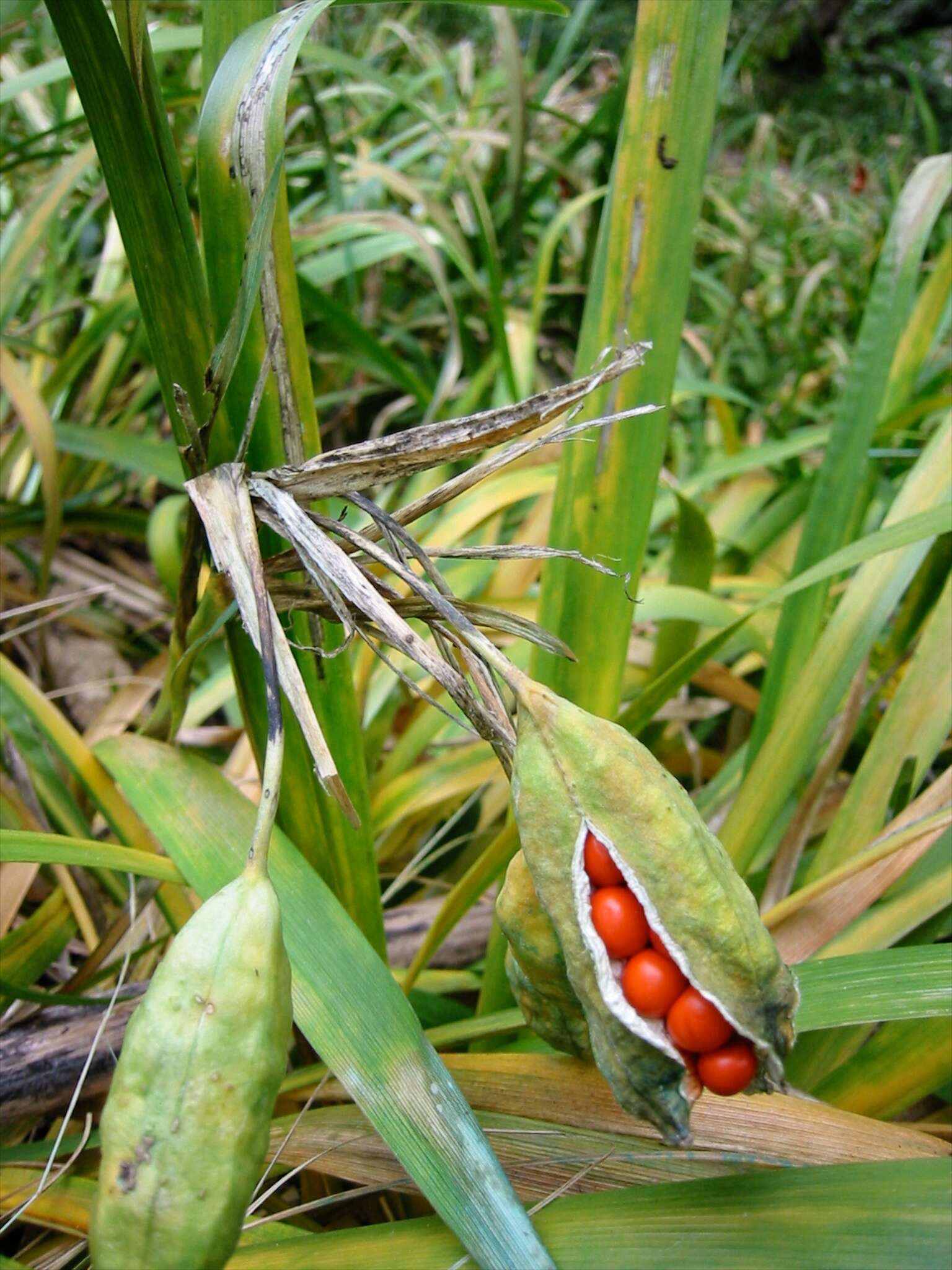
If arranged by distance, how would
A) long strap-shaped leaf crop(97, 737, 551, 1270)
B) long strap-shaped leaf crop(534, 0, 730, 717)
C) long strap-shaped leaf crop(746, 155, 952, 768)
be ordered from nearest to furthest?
long strap-shaped leaf crop(97, 737, 551, 1270)
long strap-shaped leaf crop(534, 0, 730, 717)
long strap-shaped leaf crop(746, 155, 952, 768)

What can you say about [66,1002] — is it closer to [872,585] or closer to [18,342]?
[872,585]

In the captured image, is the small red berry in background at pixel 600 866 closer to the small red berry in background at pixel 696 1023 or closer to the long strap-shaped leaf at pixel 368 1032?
the small red berry in background at pixel 696 1023

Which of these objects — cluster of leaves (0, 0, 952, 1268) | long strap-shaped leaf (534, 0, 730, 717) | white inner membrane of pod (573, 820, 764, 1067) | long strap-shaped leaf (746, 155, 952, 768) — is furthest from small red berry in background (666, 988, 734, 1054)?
long strap-shaped leaf (746, 155, 952, 768)

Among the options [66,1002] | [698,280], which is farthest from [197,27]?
[698,280]

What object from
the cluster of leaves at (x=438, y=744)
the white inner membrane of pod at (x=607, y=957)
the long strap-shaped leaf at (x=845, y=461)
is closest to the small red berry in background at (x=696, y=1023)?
the white inner membrane of pod at (x=607, y=957)

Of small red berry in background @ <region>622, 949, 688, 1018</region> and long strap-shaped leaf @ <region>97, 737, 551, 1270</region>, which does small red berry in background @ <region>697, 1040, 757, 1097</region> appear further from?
long strap-shaped leaf @ <region>97, 737, 551, 1270</region>

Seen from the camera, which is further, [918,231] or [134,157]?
[918,231]

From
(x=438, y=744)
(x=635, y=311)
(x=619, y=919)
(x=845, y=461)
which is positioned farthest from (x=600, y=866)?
(x=438, y=744)
